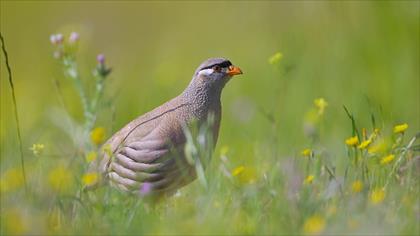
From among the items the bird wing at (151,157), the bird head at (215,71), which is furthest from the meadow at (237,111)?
the bird head at (215,71)

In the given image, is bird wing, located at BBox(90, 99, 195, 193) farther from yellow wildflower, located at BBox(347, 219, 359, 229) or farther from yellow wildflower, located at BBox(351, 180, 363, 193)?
yellow wildflower, located at BBox(347, 219, 359, 229)

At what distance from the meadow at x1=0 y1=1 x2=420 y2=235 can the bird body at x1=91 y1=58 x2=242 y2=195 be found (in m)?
0.14

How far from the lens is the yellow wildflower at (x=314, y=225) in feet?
12.4

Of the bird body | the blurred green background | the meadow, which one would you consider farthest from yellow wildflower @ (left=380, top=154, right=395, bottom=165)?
the blurred green background

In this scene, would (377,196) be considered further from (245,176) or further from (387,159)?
(245,176)

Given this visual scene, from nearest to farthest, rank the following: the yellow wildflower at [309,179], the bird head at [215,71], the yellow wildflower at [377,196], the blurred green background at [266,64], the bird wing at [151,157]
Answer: the yellow wildflower at [377,196] → the yellow wildflower at [309,179] → the bird wing at [151,157] → the bird head at [215,71] → the blurred green background at [266,64]

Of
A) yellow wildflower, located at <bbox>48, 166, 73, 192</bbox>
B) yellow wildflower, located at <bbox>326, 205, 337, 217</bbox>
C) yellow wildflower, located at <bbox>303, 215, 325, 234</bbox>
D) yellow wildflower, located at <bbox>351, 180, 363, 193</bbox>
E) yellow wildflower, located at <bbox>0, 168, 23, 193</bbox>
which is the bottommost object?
yellow wildflower, located at <bbox>351, 180, 363, 193</bbox>

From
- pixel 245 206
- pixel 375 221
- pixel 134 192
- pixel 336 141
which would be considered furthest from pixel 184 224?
pixel 336 141

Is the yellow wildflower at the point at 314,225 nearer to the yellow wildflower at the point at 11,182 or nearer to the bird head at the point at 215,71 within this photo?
the yellow wildflower at the point at 11,182

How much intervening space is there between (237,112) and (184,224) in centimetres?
383

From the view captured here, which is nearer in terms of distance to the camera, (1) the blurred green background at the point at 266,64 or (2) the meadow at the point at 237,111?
(2) the meadow at the point at 237,111

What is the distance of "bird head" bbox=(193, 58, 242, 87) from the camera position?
5559 mm

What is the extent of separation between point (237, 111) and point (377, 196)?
3.57 meters

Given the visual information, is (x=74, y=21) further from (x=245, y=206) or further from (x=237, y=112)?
(x=245, y=206)
